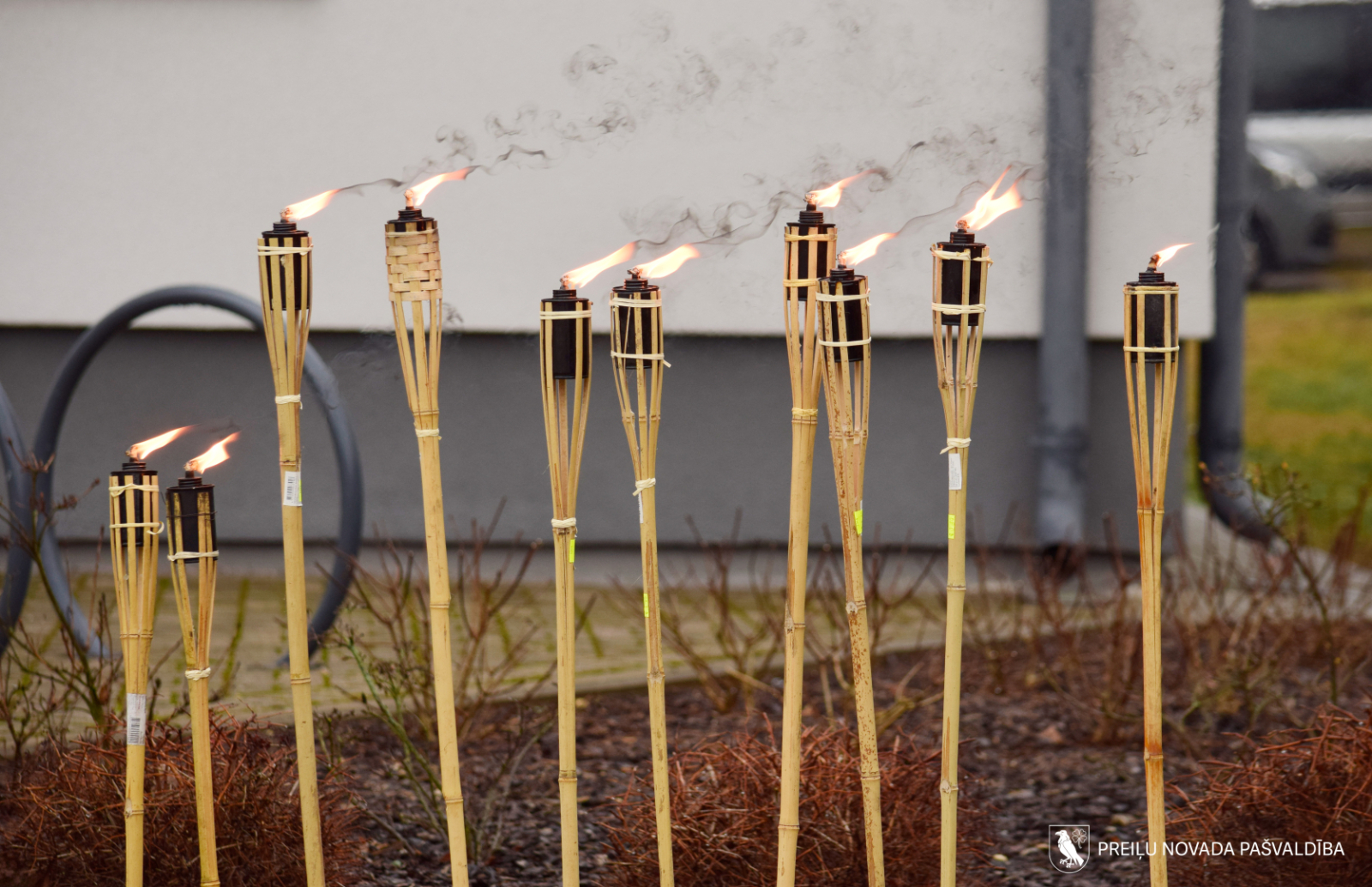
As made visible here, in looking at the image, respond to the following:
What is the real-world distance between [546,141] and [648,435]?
9.85 feet

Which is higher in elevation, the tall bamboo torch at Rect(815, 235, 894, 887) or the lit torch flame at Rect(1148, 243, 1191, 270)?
the lit torch flame at Rect(1148, 243, 1191, 270)

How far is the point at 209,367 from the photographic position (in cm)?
527

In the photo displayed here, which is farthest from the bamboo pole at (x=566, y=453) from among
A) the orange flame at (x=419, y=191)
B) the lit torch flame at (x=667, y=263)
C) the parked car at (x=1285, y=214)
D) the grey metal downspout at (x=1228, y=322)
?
the parked car at (x=1285, y=214)

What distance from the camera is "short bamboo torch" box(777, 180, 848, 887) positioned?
218 cm

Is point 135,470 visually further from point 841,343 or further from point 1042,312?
point 1042,312

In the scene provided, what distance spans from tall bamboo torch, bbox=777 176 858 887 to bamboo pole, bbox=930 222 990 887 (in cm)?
19

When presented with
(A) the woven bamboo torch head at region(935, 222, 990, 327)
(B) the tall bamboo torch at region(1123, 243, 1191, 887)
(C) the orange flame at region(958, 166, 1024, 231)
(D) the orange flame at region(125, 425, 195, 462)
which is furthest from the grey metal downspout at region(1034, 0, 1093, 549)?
(D) the orange flame at region(125, 425, 195, 462)

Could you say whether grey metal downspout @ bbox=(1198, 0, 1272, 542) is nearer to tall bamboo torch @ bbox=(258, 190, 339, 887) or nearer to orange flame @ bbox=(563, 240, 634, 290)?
orange flame @ bbox=(563, 240, 634, 290)

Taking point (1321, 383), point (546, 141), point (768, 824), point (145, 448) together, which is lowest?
point (768, 824)

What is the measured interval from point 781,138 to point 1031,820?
8.62 ft

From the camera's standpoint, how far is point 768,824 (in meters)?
2.42

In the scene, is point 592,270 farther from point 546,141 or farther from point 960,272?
point 546,141

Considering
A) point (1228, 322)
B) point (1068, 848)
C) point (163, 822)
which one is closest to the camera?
point (163, 822)

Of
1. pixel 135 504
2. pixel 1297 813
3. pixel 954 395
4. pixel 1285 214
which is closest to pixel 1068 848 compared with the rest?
A: pixel 1297 813
